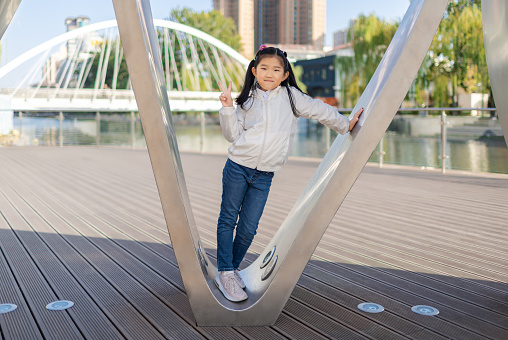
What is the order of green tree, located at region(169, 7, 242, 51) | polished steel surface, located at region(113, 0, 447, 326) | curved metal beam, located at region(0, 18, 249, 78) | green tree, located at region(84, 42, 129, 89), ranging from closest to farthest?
polished steel surface, located at region(113, 0, 447, 326) → curved metal beam, located at region(0, 18, 249, 78) → green tree, located at region(84, 42, 129, 89) → green tree, located at region(169, 7, 242, 51)

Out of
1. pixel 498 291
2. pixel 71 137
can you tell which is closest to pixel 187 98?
pixel 71 137

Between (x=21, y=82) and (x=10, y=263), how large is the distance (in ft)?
97.9

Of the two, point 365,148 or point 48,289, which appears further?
point 48,289

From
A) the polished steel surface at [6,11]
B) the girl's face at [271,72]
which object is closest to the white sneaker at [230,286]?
the girl's face at [271,72]

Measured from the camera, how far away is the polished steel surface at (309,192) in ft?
6.18

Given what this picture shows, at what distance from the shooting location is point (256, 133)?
2410 millimetres

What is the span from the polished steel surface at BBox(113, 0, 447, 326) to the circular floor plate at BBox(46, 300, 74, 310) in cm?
64

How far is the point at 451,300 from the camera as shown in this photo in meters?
2.61

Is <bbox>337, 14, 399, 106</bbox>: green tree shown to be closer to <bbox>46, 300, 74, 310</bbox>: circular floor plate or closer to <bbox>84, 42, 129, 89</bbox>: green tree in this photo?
<bbox>84, 42, 129, 89</bbox>: green tree

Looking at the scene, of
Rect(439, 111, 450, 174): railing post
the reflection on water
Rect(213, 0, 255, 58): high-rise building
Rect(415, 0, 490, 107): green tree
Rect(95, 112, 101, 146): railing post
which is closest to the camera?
the reflection on water

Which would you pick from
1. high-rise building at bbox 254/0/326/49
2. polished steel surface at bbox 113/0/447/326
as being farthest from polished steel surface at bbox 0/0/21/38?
high-rise building at bbox 254/0/326/49

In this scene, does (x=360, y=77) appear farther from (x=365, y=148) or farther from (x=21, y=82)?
(x=365, y=148)

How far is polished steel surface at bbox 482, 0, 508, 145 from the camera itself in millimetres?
2375

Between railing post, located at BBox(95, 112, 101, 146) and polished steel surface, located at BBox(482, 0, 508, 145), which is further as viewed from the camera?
railing post, located at BBox(95, 112, 101, 146)
